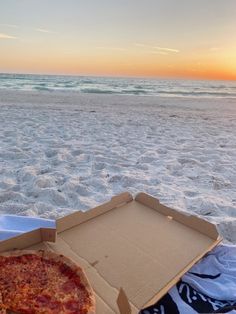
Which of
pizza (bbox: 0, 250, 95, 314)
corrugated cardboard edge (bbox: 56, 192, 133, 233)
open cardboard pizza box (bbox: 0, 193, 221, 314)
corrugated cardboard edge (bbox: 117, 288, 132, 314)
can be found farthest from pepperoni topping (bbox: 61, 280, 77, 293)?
corrugated cardboard edge (bbox: 56, 192, 133, 233)

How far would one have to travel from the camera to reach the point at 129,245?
1518 mm

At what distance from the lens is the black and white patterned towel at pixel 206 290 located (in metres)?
1.26

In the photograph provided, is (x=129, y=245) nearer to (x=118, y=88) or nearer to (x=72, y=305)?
(x=72, y=305)

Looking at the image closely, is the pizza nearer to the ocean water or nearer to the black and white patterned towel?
the black and white patterned towel

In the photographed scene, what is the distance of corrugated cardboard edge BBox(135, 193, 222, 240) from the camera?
1589 millimetres

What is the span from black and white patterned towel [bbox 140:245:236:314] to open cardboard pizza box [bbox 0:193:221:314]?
6 cm

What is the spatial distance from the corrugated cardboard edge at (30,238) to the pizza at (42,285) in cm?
6

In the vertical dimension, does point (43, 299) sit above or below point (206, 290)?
above

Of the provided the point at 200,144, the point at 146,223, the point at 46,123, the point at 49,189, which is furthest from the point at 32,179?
the point at 46,123

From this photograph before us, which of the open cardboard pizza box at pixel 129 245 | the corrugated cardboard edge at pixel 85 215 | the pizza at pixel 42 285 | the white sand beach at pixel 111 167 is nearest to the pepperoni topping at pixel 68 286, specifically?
the pizza at pixel 42 285

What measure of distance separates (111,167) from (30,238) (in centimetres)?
201

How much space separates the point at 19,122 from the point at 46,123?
20.1 inches

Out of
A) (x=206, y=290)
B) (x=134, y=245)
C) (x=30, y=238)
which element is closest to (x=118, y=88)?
(x=134, y=245)

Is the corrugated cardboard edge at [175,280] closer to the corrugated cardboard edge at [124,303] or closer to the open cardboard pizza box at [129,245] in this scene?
the open cardboard pizza box at [129,245]
